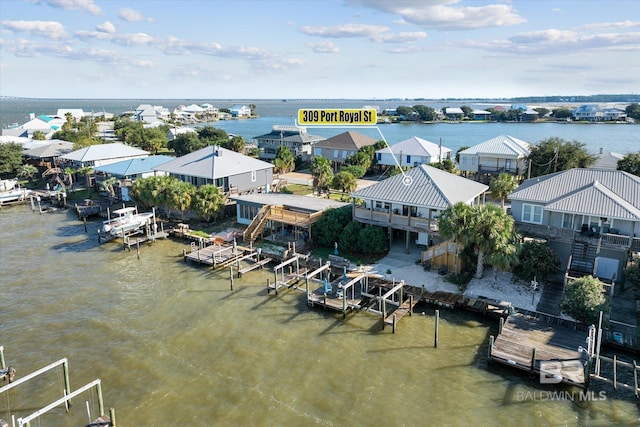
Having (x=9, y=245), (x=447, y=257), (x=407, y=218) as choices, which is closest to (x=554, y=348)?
(x=447, y=257)

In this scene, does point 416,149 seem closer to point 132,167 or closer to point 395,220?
point 395,220

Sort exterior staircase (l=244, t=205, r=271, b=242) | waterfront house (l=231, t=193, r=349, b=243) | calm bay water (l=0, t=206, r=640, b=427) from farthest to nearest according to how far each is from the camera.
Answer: exterior staircase (l=244, t=205, r=271, b=242) → waterfront house (l=231, t=193, r=349, b=243) → calm bay water (l=0, t=206, r=640, b=427)

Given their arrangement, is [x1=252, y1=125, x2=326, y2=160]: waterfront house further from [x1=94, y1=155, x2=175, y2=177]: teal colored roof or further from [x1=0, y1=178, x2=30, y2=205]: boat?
[x1=0, y1=178, x2=30, y2=205]: boat

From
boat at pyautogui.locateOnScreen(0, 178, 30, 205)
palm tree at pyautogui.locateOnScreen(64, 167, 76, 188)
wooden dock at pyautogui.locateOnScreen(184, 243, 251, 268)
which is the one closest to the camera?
wooden dock at pyautogui.locateOnScreen(184, 243, 251, 268)

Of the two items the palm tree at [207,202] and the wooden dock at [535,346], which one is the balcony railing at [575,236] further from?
the palm tree at [207,202]

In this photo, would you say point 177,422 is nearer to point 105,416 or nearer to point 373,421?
point 105,416

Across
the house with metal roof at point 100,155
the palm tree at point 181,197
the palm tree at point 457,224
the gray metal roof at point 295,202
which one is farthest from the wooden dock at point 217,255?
the house with metal roof at point 100,155

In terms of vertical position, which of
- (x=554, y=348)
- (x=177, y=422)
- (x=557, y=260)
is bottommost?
(x=177, y=422)

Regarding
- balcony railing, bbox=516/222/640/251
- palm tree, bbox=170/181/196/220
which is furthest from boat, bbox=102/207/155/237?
balcony railing, bbox=516/222/640/251
